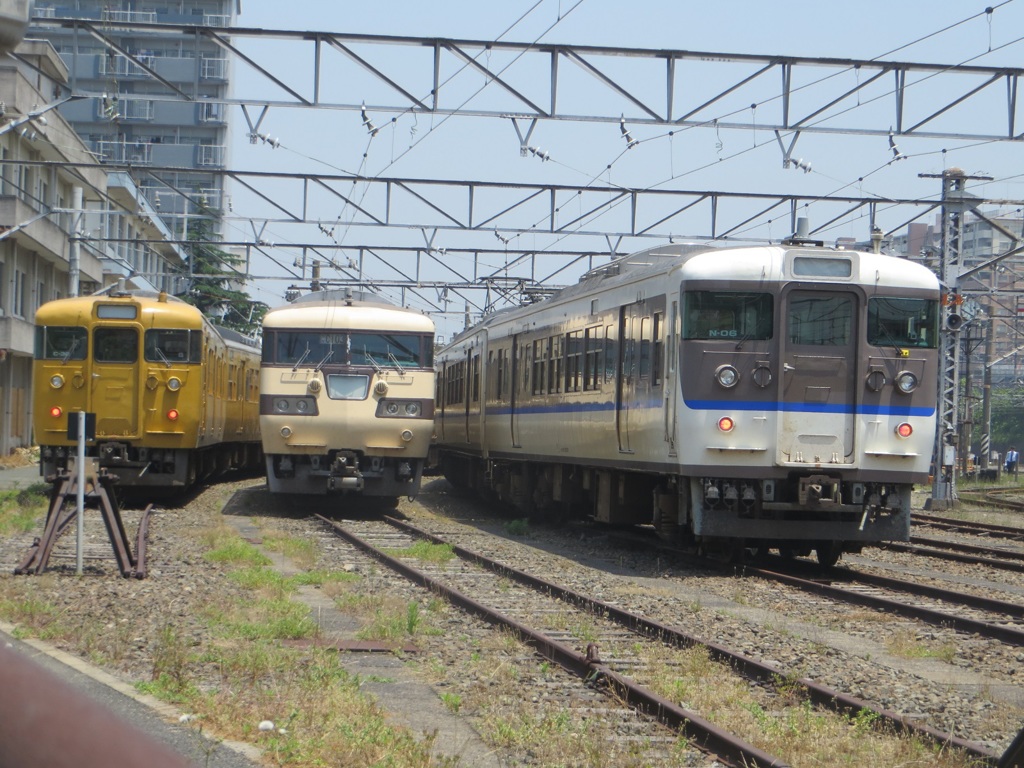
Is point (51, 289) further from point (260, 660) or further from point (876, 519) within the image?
point (260, 660)

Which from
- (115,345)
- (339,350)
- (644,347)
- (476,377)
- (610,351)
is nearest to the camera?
(644,347)

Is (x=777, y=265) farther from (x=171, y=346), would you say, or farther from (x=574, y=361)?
(x=171, y=346)

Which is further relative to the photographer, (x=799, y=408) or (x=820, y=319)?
(x=820, y=319)

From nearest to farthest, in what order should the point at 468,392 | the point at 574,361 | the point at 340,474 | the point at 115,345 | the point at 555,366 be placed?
the point at 574,361 < the point at 555,366 < the point at 340,474 < the point at 115,345 < the point at 468,392

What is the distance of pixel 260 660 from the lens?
7.62m

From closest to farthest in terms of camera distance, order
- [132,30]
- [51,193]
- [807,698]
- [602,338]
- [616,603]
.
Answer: [807,698], [616,603], [602,338], [132,30], [51,193]

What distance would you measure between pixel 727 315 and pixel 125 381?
10681 mm

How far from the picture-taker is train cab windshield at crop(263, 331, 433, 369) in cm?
2066

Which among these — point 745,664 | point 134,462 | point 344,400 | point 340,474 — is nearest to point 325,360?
point 344,400

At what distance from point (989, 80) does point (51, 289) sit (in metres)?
35.9

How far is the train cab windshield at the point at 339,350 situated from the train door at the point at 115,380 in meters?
2.13

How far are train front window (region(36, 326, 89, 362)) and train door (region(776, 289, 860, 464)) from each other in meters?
11.6

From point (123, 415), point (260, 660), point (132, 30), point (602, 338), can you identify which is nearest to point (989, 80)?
point (602, 338)

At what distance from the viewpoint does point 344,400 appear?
20.5m
